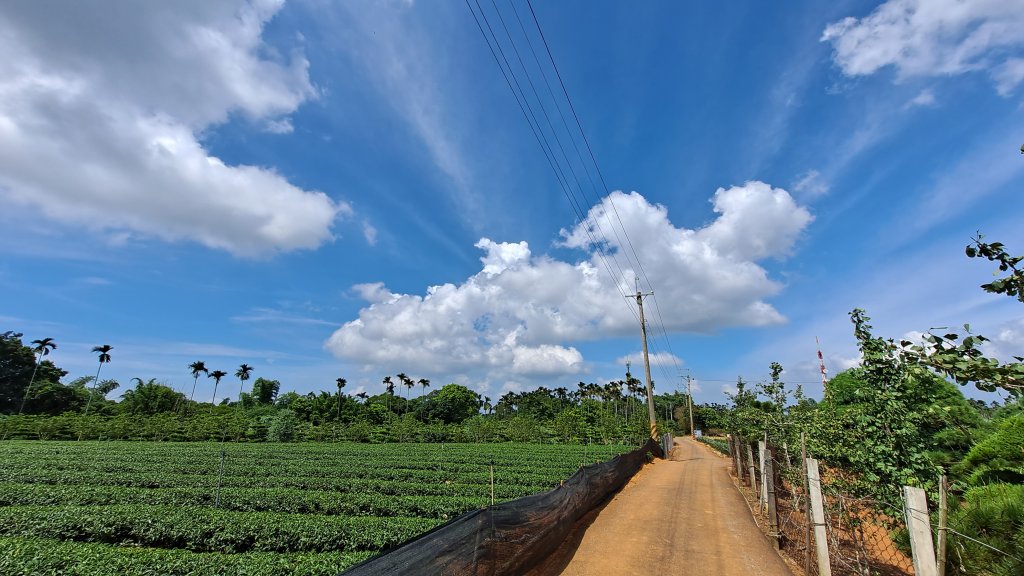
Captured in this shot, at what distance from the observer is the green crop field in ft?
25.8

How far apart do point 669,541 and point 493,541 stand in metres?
5.03

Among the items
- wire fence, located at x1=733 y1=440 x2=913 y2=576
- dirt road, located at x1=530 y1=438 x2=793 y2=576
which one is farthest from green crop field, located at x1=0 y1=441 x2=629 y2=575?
wire fence, located at x1=733 y1=440 x2=913 y2=576

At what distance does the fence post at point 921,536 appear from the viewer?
4004mm

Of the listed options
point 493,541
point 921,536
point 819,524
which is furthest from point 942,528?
point 493,541

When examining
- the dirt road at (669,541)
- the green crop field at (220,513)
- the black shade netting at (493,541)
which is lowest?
the green crop field at (220,513)

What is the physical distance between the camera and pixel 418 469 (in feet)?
75.6

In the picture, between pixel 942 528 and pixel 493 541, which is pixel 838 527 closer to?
pixel 942 528

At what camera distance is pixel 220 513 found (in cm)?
1121

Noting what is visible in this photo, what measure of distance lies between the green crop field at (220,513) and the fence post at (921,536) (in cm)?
838

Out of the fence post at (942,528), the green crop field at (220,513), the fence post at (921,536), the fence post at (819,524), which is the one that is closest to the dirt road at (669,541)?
the fence post at (819,524)

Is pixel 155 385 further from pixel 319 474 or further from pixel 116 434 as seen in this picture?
pixel 319 474

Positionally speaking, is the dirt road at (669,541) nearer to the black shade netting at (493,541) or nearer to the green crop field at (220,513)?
the black shade netting at (493,541)

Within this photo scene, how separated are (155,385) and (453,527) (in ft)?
294

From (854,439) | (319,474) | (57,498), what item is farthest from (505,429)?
(854,439)
